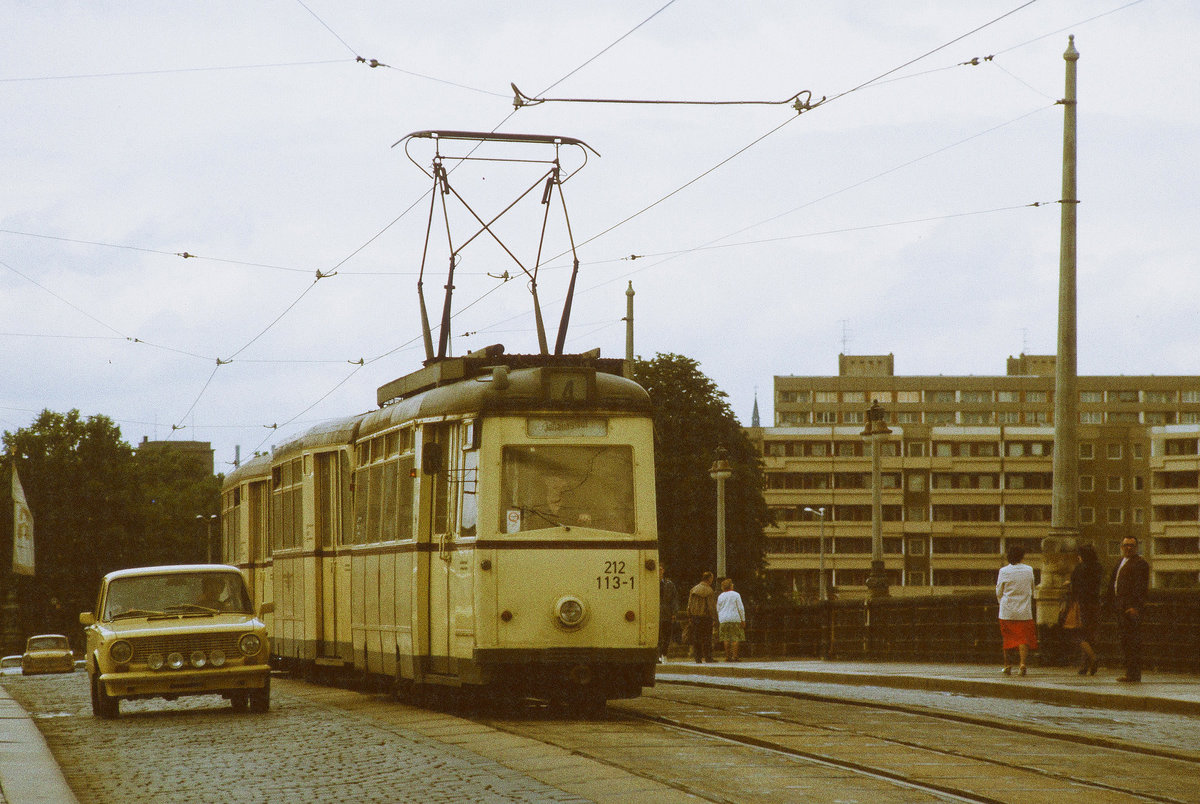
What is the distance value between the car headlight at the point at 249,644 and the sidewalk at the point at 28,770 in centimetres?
192

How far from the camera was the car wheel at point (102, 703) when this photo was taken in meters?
16.3

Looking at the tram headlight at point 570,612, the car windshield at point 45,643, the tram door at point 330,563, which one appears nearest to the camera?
the tram headlight at point 570,612

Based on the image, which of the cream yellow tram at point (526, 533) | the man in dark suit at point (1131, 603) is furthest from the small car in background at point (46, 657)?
the man in dark suit at point (1131, 603)

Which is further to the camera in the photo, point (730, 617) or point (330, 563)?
point (730, 617)

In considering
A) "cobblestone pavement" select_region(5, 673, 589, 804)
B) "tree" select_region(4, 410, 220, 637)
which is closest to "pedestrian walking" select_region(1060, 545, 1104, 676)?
"cobblestone pavement" select_region(5, 673, 589, 804)

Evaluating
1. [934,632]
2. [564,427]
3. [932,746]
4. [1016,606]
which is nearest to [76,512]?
[934,632]

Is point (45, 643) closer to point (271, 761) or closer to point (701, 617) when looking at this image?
point (701, 617)

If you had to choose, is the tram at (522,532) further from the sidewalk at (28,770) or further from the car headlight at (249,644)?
the sidewalk at (28,770)

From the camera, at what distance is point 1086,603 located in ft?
68.7

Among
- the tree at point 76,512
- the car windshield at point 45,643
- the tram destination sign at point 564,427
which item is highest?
the tram destination sign at point 564,427

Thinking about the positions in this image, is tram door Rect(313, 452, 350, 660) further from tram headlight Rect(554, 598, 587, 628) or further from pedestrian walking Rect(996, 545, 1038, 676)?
pedestrian walking Rect(996, 545, 1038, 676)

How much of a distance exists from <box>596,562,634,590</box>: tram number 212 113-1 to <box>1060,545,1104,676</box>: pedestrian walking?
7.89m

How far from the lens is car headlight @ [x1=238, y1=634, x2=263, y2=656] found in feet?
53.1

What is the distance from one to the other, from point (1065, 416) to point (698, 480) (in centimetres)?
3265
